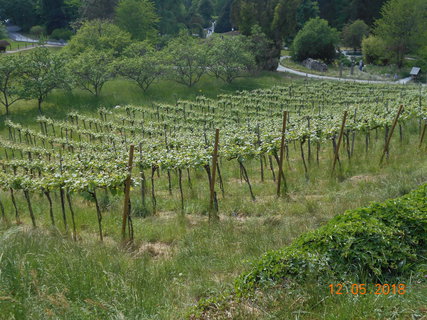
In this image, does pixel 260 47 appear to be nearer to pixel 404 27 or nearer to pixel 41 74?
pixel 404 27

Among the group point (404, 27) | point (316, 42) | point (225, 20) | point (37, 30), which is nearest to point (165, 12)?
point (37, 30)

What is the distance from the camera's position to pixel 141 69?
2911 centimetres

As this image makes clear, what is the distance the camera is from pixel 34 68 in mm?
24078

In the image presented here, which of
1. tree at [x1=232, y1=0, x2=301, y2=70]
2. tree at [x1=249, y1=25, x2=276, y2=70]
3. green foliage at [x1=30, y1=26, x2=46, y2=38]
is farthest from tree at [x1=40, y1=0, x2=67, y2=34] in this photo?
tree at [x1=249, y1=25, x2=276, y2=70]

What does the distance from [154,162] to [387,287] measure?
6280 millimetres

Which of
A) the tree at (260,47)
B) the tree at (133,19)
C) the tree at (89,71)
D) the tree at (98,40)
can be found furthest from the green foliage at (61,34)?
the tree at (89,71)

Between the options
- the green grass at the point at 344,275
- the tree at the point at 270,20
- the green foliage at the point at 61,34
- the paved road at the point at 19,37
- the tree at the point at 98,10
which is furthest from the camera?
the green foliage at the point at 61,34

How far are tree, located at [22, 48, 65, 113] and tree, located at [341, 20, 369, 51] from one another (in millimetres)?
45786

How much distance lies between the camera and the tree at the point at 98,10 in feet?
173

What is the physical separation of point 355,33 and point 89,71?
44.4 m

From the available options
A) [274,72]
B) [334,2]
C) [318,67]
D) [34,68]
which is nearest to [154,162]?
[34,68]

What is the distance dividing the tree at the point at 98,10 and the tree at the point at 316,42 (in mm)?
25565

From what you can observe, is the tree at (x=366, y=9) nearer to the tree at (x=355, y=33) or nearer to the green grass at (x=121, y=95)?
the tree at (x=355, y=33)
